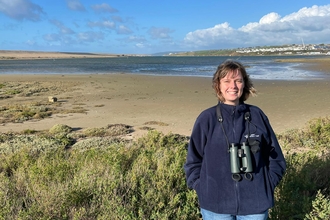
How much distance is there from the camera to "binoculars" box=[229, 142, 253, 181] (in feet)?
7.08

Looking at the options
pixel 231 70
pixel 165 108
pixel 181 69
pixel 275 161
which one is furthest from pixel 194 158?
pixel 181 69

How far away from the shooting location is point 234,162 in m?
2.17

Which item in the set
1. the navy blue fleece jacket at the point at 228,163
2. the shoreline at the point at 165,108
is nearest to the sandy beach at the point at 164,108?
the shoreline at the point at 165,108

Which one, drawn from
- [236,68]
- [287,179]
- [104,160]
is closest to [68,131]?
[104,160]

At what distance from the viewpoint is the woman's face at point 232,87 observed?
239cm

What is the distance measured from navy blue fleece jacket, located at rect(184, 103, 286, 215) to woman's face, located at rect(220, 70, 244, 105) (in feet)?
0.36

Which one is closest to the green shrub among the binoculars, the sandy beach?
Result: the binoculars

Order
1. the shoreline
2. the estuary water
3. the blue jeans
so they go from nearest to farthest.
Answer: the blue jeans, the shoreline, the estuary water

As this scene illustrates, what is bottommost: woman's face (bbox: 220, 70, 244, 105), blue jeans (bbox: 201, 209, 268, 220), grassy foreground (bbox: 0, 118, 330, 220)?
grassy foreground (bbox: 0, 118, 330, 220)

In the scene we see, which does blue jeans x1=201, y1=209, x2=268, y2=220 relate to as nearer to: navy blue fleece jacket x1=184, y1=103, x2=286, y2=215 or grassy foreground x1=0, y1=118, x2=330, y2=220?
navy blue fleece jacket x1=184, y1=103, x2=286, y2=215

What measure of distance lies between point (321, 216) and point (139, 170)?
2.25m

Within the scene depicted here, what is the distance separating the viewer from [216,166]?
229 centimetres

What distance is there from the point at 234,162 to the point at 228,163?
0.09 metres

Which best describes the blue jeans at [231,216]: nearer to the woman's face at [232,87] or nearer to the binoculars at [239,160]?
the binoculars at [239,160]
